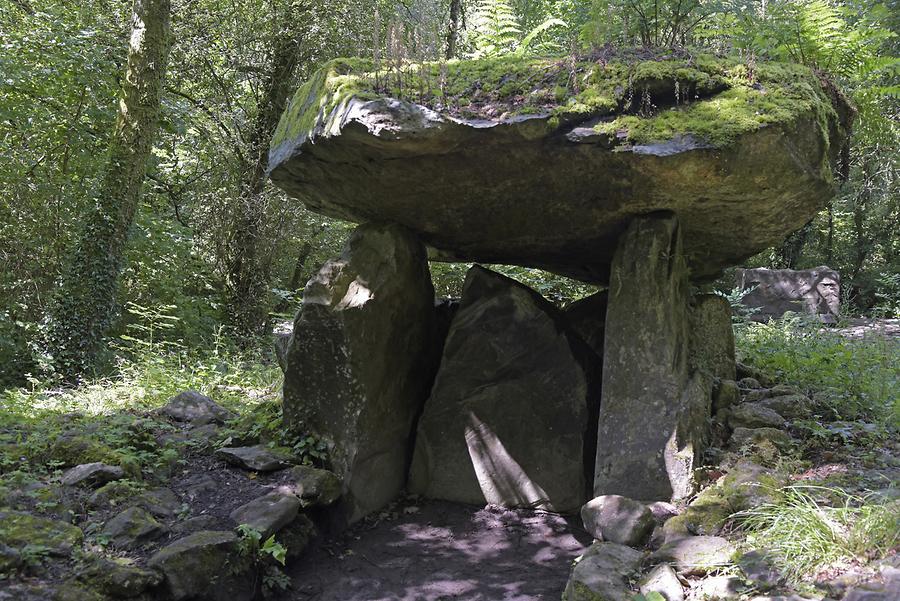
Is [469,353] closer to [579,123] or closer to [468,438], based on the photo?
[468,438]

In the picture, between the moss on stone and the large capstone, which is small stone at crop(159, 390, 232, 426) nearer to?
the large capstone

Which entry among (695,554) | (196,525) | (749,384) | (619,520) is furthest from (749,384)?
(196,525)

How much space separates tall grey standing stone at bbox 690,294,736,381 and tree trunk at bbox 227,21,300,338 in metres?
7.75

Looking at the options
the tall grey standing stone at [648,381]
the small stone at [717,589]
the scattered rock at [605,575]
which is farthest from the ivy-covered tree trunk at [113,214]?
the small stone at [717,589]

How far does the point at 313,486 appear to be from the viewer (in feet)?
15.9

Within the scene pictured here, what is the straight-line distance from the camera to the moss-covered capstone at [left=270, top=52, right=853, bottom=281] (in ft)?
14.4

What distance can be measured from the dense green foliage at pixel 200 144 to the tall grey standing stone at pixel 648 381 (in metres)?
4.10

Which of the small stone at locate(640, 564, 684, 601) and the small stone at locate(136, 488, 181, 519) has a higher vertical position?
the small stone at locate(136, 488, 181, 519)

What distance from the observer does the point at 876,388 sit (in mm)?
5602

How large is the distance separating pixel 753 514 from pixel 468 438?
243 cm

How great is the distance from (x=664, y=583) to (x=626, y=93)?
3.09 m

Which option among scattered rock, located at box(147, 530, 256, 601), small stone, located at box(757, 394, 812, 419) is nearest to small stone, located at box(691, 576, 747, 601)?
small stone, located at box(757, 394, 812, 419)

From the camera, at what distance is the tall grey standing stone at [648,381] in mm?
4656

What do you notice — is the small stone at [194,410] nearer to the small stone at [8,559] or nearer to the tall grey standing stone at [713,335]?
the small stone at [8,559]
